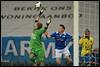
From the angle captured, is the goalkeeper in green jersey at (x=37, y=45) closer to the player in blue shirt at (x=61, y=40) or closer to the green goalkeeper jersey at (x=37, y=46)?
the green goalkeeper jersey at (x=37, y=46)

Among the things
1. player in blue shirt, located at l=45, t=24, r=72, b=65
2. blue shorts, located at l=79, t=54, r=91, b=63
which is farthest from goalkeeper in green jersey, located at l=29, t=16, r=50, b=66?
blue shorts, located at l=79, t=54, r=91, b=63

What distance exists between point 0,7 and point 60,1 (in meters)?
2.08

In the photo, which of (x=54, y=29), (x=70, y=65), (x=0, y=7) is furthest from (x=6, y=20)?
(x=70, y=65)

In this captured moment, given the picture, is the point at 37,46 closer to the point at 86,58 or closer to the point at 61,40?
the point at 61,40

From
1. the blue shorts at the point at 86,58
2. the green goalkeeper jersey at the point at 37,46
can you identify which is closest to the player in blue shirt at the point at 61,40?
the blue shorts at the point at 86,58

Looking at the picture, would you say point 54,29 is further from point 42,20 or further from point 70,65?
point 70,65

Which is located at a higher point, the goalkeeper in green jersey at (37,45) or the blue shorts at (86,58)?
the goalkeeper in green jersey at (37,45)

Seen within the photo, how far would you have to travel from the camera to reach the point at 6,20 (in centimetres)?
1767

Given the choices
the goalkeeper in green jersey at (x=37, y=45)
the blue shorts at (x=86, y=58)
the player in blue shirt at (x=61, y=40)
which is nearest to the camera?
the goalkeeper in green jersey at (x=37, y=45)

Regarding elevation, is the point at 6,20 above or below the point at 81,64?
above

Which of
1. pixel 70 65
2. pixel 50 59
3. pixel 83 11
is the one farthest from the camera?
pixel 50 59

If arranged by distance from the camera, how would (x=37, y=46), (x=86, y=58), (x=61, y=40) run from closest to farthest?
(x=37, y=46) → (x=61, y=40) → (x=86, y=58)

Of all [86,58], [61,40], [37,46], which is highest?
[61,40]

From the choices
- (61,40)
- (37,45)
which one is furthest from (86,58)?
(37,45)
